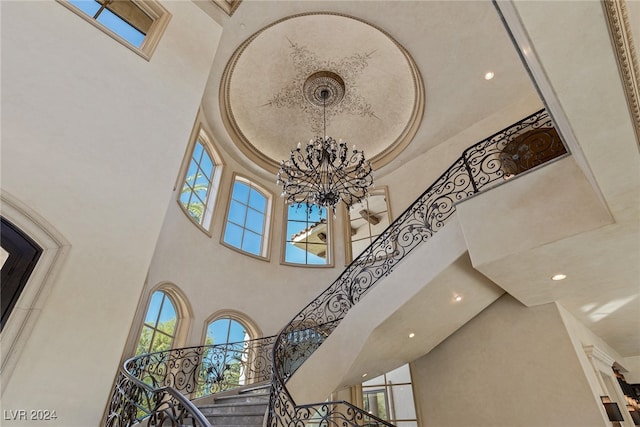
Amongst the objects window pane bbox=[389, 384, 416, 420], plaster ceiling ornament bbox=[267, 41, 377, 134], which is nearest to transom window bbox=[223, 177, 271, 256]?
plaster ceiling ornament bbox=[267, 41, 377, 134]

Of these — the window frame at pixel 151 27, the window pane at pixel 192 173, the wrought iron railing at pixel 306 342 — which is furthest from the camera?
the window pane at pixel 192 173

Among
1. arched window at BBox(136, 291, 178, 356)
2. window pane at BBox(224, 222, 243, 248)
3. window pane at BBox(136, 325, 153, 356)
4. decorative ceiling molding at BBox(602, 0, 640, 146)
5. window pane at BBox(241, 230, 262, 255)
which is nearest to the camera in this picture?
decorative ceiling molding at BBox(602, 0, 640, 146)

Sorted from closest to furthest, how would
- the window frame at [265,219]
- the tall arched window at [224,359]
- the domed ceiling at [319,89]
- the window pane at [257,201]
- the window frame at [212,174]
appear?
1. the tall arched window at [224,359]
2. the window frame at [212,174]
3. the domed ceiling at [319,89]
4. the window frame at [265,219]
5. the window pane at [257,201]

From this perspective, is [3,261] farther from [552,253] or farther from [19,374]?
[552,253]

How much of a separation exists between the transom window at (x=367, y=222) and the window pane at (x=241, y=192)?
2.83m

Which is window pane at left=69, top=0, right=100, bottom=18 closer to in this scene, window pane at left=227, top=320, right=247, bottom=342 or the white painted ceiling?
the white painted ceiling

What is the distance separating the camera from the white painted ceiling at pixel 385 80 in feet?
21.6

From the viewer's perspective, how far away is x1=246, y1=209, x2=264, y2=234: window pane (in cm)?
865

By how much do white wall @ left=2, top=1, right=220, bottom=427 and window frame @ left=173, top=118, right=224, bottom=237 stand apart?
1.90m

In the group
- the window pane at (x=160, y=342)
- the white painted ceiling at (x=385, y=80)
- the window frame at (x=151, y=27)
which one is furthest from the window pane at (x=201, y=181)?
the window pane at (x=160, y=342)

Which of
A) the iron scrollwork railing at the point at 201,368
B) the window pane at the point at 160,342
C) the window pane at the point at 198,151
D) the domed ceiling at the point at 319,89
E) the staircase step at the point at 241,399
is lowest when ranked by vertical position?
the staircase step at the point at 241,399

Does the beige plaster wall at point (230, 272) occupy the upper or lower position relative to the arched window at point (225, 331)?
upper

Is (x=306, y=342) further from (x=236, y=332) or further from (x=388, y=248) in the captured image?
(x=388, y=248)

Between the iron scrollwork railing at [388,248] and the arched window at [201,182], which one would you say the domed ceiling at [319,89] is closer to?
the arched window at [201,182]
